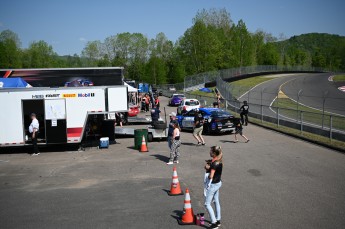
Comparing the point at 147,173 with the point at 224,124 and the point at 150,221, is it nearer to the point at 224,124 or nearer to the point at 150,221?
the point at 150,221

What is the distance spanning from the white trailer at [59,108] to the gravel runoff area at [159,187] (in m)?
0.94

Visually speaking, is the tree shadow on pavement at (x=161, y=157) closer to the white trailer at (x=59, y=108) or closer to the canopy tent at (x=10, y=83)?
the white trailer at (x=59, y=108)

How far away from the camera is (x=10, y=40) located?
97.4 metres

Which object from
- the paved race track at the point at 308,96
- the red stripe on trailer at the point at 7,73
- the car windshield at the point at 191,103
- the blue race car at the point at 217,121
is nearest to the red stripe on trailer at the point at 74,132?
the red stripe on trailer at the point at 7,73

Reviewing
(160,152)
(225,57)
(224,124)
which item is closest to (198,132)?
(160,152)

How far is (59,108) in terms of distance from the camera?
16.6 metres

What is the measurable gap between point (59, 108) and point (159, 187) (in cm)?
809

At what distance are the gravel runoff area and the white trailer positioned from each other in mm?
944

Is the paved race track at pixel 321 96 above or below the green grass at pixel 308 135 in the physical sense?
above

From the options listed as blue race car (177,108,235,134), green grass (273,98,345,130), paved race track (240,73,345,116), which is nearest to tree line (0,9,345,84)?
paved race track (240,73,345,116)

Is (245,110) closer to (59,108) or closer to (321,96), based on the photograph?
(59,108)

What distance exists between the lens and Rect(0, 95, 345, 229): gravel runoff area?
7.96 meters

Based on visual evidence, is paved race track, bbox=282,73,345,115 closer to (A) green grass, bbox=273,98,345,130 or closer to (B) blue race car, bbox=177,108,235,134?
(A) green grass, bbox=273,98,345,130

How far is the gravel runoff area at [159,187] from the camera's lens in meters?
7.96
